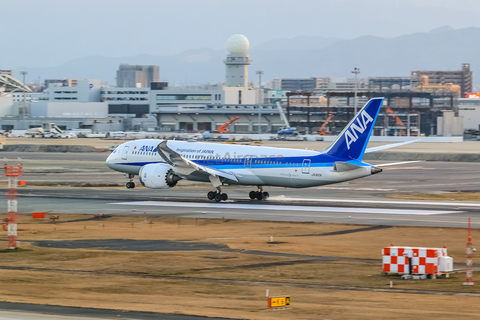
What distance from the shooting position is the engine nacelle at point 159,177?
154ft

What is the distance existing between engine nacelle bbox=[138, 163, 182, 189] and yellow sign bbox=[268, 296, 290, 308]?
96.7 feet

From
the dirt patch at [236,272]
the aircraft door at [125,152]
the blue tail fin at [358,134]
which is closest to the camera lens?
the dirt patch at [236,272]

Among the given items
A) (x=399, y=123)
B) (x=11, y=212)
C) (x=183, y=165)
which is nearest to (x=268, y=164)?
(x=183, y=165)

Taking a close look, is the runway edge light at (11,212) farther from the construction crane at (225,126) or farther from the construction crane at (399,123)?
the construction crane at (225,126)

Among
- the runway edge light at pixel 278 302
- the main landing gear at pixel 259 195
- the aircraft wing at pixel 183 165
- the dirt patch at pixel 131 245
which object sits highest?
the aircraft wing at pixel 183 165

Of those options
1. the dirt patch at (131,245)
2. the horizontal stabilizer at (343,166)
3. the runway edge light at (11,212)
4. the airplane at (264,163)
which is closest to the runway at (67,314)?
the runway edge light at (11,212)

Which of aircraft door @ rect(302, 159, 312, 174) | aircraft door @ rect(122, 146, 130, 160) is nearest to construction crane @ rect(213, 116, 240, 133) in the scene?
aircraft door @ rect(122, 146, 130, 160)

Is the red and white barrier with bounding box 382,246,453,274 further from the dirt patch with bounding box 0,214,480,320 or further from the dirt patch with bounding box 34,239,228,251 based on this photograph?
the dirt patch with bounding box 34,239,228,251

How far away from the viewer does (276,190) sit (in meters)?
56.2

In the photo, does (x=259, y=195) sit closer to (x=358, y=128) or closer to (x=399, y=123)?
(x=358, y=128)

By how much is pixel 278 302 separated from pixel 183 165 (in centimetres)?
2858

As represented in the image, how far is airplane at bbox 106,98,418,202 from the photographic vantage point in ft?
141

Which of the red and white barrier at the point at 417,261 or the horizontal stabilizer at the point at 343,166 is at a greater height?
the horizontal stabilizer at the point at 343,166

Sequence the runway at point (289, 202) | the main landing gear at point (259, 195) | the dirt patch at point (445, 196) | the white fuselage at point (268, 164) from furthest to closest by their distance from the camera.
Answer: the dirt patch at point (445, 196) → the main landing gear at point (259, 195) → the white fuselage at point (268, 164) → the runway at point (289, 202)
